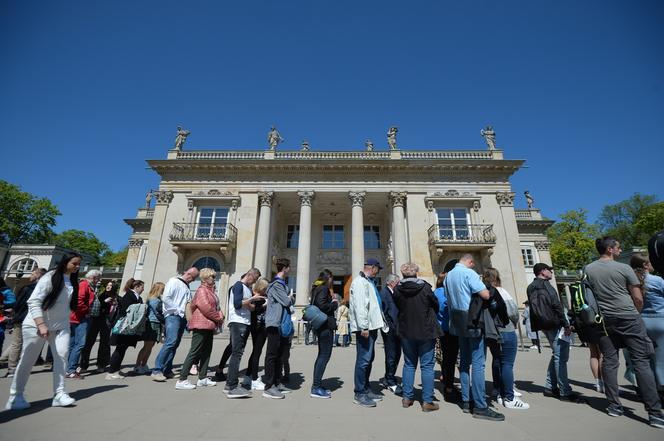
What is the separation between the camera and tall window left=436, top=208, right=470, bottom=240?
17781mm

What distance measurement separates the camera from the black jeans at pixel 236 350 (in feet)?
14.2

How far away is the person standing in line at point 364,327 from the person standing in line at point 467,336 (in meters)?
1.10

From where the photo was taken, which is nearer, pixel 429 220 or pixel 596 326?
pixel 596 326

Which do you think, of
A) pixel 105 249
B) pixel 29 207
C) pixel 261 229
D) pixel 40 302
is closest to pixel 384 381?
pixel 40 302

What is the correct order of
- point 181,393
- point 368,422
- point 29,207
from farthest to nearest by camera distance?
point 29,207 → point 181,393 → point 368,422

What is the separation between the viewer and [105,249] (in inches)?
1992

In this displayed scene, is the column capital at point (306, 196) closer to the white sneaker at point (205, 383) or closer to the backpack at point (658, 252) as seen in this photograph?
the white sneaker at point (205, 383)

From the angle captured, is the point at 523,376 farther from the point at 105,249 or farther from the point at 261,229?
the point at 105,249

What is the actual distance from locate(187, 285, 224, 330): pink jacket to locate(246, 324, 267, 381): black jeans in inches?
26.7

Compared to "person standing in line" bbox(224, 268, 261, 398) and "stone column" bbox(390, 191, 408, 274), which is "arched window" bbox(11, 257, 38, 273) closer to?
"stone column" bbox(390, 191, 408, 274)

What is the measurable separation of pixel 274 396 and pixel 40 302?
3.29m

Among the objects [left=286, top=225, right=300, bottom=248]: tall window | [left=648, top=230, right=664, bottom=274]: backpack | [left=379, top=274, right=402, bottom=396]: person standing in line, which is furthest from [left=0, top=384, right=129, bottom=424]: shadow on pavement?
[left=286, top=225, right=300, bottom=248]: tall window

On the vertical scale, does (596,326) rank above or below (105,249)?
below

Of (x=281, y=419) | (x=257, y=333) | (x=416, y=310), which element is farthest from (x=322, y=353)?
(x=416, y=310)
